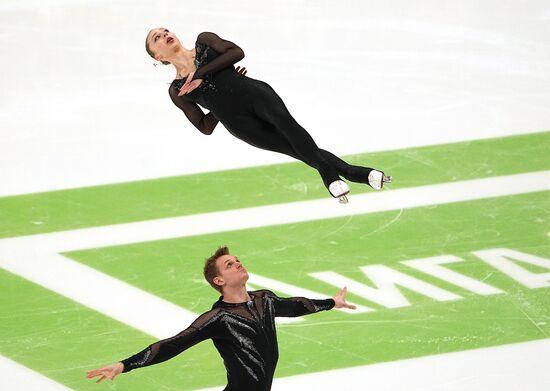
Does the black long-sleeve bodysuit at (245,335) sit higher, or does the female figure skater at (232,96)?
the female figure skater at (232,96)

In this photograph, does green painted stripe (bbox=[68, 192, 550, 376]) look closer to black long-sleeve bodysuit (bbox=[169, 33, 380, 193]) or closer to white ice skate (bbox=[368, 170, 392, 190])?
black long-sleeve bodysuit (bbox=[169, 33, 380, 193])

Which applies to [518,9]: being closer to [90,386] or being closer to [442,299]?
[442,299]

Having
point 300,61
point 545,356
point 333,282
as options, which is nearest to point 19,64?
point 300,61

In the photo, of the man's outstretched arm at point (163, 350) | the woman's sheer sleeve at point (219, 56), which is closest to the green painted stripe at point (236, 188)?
the woman's sheer sleeve at point (219, 56)

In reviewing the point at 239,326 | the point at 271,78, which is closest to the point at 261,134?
the point at 239,326

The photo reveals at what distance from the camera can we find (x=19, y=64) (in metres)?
14.7

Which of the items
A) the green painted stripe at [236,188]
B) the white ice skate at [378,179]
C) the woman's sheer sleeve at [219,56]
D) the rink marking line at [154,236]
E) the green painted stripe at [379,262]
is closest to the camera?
the white ice skate at [378,179]

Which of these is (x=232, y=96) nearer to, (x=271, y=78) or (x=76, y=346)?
(x=76, y=346)

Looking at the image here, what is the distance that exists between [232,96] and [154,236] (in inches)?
137

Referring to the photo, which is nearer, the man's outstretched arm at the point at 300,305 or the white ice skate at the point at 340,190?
the white ice skate at the point at 340,190

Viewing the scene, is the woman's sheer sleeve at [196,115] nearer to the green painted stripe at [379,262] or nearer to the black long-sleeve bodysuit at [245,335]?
the black long-sleeve bodysuit at [245,335]

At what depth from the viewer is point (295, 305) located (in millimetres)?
8578

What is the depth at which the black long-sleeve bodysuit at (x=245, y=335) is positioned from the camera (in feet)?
27.0

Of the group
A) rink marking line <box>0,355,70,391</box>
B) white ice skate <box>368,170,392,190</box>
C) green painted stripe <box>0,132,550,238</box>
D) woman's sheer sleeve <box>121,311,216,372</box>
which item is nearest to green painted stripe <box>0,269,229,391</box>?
rink marking line <box>0,355,70,391</box>
